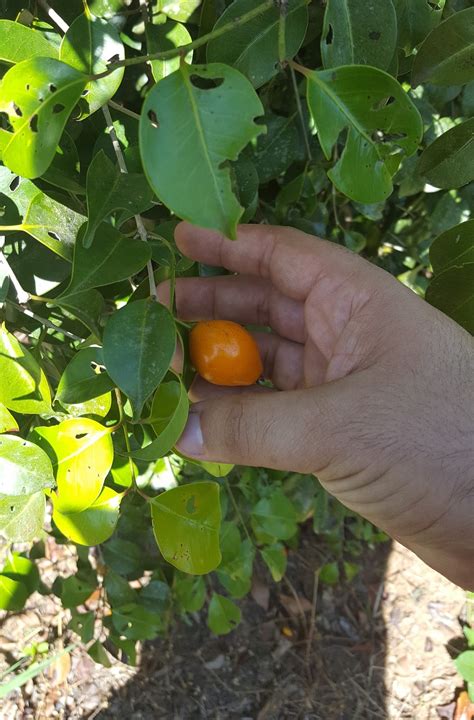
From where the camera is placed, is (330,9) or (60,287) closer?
(330,9)

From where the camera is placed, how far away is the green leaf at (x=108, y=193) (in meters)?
0.67

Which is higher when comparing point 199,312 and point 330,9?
point 330,9

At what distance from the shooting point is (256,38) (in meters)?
0.71

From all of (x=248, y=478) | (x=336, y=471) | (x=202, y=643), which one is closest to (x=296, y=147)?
(x=336, y=471)

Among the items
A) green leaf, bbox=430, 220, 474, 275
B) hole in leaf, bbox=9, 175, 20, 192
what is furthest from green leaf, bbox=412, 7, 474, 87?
hole in leaf, bbox=9, 175, 20, 192

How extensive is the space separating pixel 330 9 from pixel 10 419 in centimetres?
60

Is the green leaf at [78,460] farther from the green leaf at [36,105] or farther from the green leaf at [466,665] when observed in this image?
the green leaf at [466,665]

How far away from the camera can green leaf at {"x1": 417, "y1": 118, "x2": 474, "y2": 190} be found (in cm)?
82

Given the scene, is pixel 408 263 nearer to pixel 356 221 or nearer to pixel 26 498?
pixel 356 221

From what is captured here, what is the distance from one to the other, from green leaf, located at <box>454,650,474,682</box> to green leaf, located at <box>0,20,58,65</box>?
7.52ft

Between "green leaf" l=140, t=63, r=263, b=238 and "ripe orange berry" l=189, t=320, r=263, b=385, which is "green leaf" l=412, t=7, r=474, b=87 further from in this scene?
"ripe orange berry" l=189, t=320, r=263, b=385

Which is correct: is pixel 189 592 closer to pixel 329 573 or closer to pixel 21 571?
pixel 21 571

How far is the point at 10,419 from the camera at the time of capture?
773 millimetres

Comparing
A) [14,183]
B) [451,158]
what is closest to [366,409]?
[451,158]
